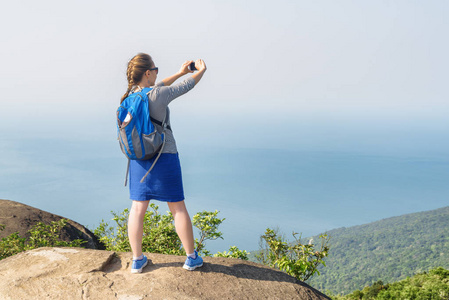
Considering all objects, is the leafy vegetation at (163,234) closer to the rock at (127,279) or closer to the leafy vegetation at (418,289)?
the rock at (127,279)

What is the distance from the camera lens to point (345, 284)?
251 ft

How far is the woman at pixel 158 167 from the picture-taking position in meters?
4.22

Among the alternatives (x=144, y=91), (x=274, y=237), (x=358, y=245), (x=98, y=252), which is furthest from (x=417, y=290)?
(x=358, y=245)

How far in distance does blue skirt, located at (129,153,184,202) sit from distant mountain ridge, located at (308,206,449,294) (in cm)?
7189

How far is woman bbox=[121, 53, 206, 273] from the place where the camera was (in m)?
4.22

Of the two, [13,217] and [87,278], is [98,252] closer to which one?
[87,278]

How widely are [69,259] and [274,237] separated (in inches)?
146

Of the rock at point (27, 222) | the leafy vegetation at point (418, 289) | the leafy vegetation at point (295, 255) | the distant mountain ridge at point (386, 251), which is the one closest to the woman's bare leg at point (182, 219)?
the leafy vegetation at point (295, 255)

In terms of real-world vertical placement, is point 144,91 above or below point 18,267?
above

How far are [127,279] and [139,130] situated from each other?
1.80 m

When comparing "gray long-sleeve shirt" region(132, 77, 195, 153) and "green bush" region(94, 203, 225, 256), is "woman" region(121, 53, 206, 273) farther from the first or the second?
"green bush" region(94, 203, 225, 256)

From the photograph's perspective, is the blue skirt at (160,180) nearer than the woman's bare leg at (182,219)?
Yes

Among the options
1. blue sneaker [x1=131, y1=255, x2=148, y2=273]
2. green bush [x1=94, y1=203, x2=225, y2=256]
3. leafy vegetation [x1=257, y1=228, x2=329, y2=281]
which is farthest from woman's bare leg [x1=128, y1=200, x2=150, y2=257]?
leafy vegetation [x1=257, y1=228, x2=329, y2=281]

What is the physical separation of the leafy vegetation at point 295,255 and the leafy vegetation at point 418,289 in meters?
8.97
